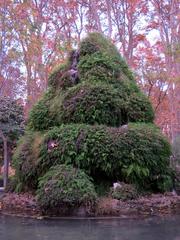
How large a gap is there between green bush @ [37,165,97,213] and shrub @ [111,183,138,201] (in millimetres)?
584

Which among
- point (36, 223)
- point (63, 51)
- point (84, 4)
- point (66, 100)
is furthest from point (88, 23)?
point (36, 223)

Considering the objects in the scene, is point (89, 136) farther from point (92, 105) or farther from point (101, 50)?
point (101, 50)

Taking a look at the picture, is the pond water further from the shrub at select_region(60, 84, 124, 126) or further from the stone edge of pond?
the shrub at select_region(60, 84, 124, 126)

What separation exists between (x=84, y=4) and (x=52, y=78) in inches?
410

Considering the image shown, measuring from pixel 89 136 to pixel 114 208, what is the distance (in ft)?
5.43

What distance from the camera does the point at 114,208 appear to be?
721 cm

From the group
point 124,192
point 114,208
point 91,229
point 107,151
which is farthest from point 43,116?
point 91,229

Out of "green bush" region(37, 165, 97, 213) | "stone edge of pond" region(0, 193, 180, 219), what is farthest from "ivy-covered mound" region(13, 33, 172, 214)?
"stone edge of pond" region(0, 193, 180, 219)

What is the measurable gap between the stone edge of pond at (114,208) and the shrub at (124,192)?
112 mm

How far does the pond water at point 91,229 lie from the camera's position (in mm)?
5375

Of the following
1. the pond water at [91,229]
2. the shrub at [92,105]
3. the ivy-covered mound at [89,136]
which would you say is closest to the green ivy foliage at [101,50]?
the ivy-covered mound at [89,136]

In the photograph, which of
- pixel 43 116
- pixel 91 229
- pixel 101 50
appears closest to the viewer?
pixel 91 229

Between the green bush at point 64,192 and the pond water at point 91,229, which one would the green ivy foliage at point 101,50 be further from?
the pond water at point 91,229

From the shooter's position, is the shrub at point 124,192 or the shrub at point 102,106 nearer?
the shrub at point 124,192
